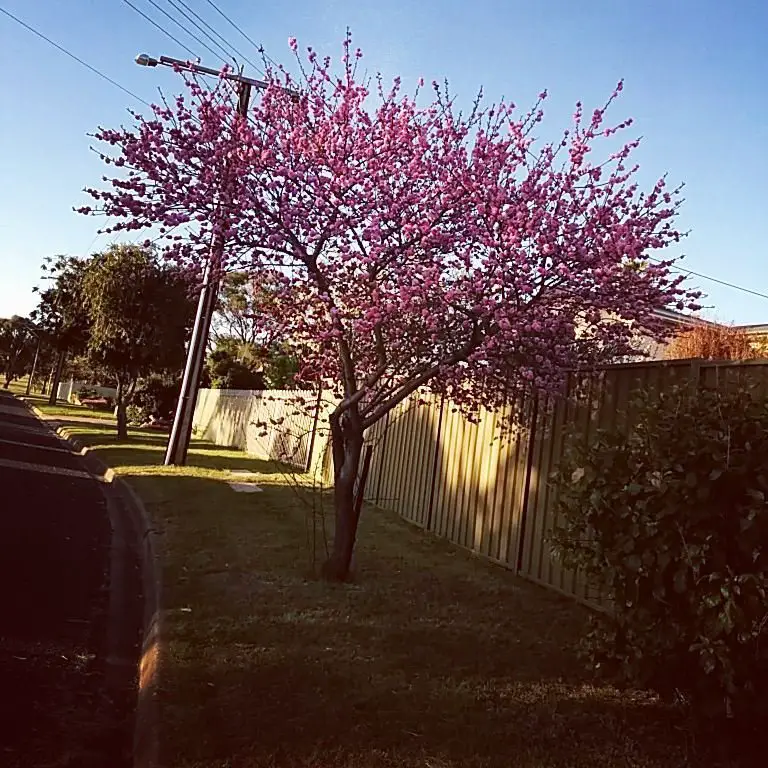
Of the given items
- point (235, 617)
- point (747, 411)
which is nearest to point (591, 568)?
point (747, 411)

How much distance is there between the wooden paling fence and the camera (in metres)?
6.40

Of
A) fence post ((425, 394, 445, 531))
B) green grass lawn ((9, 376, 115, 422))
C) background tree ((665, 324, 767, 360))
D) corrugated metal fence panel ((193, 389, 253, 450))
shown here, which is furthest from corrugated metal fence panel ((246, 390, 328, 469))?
green grass lawn ((9, 376, 115, 422))

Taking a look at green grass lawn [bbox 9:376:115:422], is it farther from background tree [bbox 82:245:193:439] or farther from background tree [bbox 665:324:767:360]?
background tree [bbox 665:324:767:360]

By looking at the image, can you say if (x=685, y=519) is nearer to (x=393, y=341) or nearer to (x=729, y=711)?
(x=729, y=711)

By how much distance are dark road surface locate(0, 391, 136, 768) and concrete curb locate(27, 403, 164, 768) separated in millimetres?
109

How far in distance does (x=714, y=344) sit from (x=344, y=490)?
8284 mm

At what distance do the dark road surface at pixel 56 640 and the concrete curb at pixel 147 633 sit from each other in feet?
0.36

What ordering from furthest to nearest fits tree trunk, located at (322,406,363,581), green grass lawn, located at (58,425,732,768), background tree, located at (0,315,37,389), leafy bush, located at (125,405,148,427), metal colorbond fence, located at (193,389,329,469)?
background tree, located at (0,315,37,389) < leafy bush, located at (125,405,148,427) < metal colorbond fence, located at (193,389,329,469) < tree trunk, located at (322,406,363,581) < green grass lawn, located at (58,425,732,768)

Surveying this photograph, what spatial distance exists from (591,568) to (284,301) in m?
4.08

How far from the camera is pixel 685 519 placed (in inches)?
141

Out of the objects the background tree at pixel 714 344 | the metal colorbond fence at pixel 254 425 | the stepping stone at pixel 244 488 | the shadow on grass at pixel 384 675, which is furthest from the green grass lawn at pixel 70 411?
the shadow on grass at pixel 384 675

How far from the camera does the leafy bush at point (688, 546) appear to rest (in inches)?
134

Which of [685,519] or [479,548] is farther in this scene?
[479,548]

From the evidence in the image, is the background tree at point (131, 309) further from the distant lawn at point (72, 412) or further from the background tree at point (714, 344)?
the background tree at point (714, 344)
